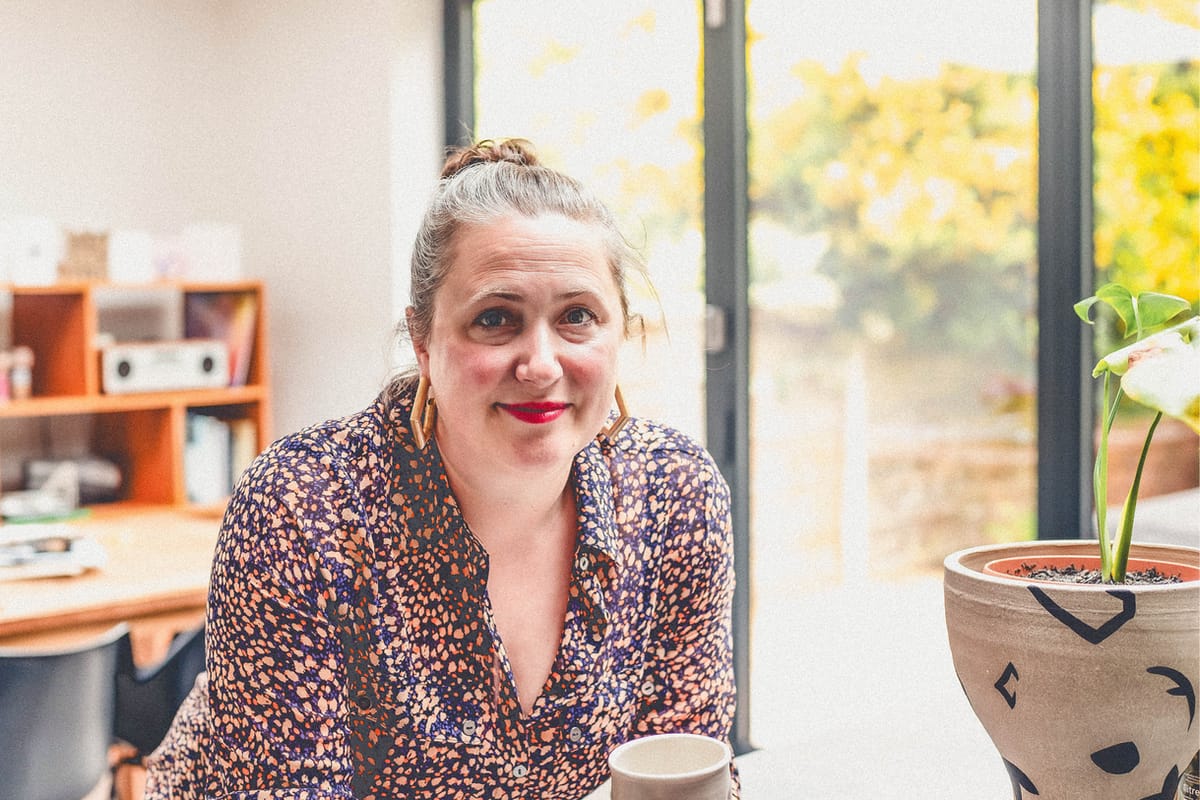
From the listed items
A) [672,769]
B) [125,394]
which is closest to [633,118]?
[125,394]

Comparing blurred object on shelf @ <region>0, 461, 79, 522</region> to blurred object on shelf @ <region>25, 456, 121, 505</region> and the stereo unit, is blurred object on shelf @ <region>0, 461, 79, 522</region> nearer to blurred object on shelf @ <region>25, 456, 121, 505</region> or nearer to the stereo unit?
blurred object on shelf @ <region>25, 456, 121, 505</region>

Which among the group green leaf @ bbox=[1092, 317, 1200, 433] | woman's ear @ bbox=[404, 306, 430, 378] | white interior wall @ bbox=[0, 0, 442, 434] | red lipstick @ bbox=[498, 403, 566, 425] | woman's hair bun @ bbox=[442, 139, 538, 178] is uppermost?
white interior wall @ bbox=[0, 0, 442, 434]

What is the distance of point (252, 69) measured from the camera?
12.6 feet

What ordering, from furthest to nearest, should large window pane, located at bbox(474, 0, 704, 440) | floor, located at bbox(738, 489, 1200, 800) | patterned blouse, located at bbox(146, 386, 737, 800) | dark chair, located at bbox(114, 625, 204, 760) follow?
large window pane, located at bbox(474, 0, 704, 440) → floor, located at bbox(738, 489, 1200, 800) → dark chair, located at bbox(114, 625, 204, 760) → patterned blouse, located at bbox(146, 386, 737, 800)

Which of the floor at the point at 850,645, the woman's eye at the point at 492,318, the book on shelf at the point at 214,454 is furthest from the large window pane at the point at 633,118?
the woman's eye at the point at 492,318

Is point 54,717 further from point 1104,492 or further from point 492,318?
point 1104,492

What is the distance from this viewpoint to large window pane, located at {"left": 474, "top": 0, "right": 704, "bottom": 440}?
3.05m

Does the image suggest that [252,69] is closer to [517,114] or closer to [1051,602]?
[517,114]

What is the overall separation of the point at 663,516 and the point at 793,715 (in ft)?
7.40

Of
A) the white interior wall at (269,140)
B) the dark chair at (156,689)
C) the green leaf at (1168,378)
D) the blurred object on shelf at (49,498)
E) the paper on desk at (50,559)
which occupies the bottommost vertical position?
the dark chair at (156,689)

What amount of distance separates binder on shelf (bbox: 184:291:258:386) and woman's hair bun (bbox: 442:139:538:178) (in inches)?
92.0

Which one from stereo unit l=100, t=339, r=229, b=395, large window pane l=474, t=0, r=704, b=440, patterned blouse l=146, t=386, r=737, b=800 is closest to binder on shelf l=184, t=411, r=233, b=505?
stereo unit l=100, t=339, r=229, b=395

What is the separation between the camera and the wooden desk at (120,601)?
7.09ft

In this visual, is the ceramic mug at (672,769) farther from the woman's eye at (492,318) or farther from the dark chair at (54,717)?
the dark chair at (54,717)
